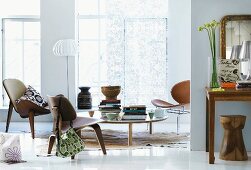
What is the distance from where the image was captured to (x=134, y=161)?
572cm

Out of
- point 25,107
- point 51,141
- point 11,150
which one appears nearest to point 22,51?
point 25,107

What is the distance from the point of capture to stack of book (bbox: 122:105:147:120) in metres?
6.83

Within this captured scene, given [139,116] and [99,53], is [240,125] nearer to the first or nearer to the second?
[139,116]

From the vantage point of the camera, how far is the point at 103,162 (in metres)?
5.66

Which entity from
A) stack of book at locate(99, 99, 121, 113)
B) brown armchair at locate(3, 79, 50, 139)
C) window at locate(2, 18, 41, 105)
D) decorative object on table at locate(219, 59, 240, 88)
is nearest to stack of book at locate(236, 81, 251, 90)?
decorative object on table at locate(219, 59, 240, 88)

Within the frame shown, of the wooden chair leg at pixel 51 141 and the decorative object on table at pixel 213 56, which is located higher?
the decorative object on table at pixel 213 56

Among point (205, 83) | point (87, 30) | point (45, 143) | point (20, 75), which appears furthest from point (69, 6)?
point (205, 83)

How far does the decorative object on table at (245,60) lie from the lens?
5875 mm

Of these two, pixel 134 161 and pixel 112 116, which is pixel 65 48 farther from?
pixel 134 161

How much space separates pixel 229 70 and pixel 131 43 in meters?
3.79

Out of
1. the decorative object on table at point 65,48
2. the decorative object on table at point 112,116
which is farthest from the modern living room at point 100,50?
the decorative object on table at point 112,116

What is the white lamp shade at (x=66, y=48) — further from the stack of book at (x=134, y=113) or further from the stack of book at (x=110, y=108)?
the stack of book at (x=134, y=113)

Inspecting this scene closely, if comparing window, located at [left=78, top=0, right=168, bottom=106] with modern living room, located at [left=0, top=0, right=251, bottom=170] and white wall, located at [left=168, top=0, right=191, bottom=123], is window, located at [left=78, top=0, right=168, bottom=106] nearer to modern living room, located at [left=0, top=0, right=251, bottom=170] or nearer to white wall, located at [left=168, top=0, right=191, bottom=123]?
modern living room, located at [left=0, top=0, right=251, bottom=170]

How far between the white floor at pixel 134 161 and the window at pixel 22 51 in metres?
3.79
